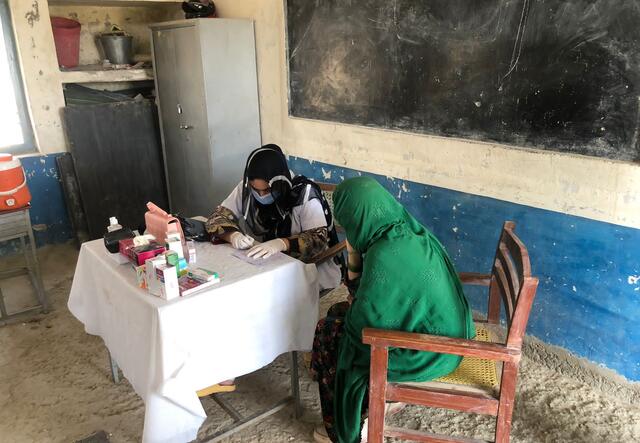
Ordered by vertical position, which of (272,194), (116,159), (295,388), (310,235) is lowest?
(295,388)

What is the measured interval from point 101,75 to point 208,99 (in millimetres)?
1014

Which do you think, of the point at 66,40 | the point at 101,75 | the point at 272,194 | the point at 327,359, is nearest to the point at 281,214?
the point at 272,194

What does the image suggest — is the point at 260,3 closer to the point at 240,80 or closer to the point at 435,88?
the point at 240,80

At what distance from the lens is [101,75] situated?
12.6ft

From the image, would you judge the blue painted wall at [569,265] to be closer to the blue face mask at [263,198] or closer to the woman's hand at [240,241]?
the blue face mask at [263,198]

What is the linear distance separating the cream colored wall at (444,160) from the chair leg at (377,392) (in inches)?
47.5

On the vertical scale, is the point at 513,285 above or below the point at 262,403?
above

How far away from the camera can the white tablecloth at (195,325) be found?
151cm

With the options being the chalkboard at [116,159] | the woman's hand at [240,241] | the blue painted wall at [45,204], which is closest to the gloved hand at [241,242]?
the woman's hand at [240,241]

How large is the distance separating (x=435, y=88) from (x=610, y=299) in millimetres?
1245

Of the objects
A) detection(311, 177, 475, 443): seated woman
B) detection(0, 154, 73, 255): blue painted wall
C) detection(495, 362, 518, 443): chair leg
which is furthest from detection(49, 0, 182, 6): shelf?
detection(495, 362, 518, 443): chair leg

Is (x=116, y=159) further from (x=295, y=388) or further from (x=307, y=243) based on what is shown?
(x=295, y=388)

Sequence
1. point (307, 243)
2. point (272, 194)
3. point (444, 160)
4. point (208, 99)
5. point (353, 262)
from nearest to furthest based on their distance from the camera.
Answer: point (353, 262) → point (307, 243) → point (272, 194) → point (444, 160) → point (208, 99)

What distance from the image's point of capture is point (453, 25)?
236cm
